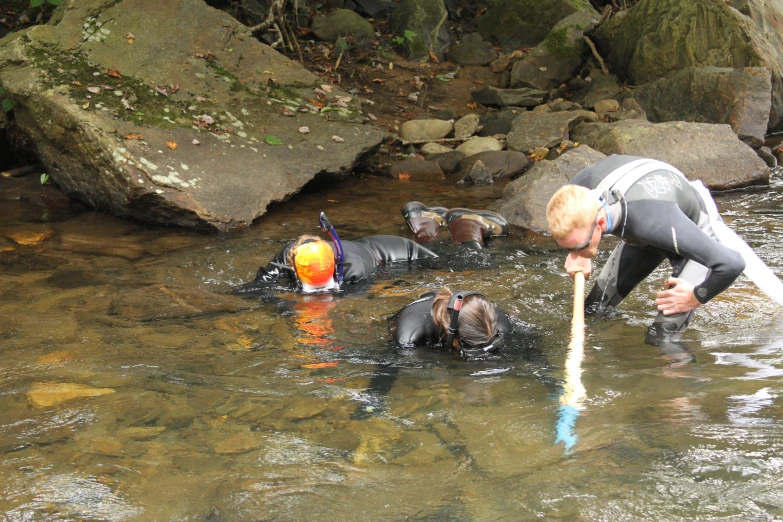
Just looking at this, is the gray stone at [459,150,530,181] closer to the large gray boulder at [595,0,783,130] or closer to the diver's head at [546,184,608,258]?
the large gray boulder at [595,0,783,130]

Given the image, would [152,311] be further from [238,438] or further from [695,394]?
[695,394]

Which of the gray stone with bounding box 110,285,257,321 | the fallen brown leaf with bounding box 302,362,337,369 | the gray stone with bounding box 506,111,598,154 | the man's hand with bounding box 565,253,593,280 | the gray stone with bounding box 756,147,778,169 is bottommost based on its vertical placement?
the fallen brown leaf with bounding box 302,362,337,369

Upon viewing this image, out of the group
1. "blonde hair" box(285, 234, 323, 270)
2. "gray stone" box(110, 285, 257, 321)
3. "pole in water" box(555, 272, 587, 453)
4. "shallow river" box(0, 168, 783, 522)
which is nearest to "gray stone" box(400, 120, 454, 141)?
"shallow river" box(0, 168, 783, 522)

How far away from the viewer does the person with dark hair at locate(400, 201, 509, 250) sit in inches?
287

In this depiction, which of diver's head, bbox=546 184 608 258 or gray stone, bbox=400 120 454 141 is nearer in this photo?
diver's head, bbox=546 184 608 258

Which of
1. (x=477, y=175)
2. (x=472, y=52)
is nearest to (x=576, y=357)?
(x=477, y=175)

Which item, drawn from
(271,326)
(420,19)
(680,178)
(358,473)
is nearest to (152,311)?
(271,326)

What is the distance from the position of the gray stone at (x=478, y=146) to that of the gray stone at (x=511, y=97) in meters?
1.79

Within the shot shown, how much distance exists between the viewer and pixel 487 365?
4.52 meters

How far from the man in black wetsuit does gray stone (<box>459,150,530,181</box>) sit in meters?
5.46

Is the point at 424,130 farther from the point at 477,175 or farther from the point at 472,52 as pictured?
the point at 472,52

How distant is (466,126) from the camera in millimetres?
11469

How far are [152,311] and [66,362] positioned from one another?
1134 mm

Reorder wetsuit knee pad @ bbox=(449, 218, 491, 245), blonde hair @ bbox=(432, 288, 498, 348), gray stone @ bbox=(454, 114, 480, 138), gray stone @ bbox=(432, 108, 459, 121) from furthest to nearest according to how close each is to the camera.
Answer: gray stone @ bbox=(432, 108, 459, 121), gray stone @ bbox=(454, 114, 480, 138), wetsuit knee pad @ bbox=(449, 218, 491, 245), blonde hair @ bbox=(432, 288, 498, 348)
